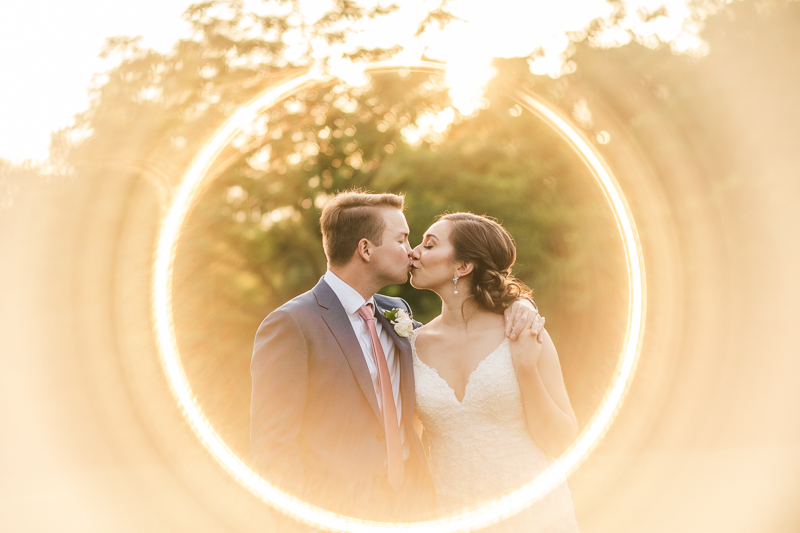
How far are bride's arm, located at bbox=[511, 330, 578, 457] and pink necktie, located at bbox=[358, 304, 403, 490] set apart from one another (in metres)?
0.76

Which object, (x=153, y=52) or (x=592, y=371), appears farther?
(x=153, y=52)

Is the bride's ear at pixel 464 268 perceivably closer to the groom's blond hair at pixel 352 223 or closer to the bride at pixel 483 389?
the bride at pixel 483 389

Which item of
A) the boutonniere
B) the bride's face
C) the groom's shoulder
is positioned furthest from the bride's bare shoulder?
the groom's shoulder

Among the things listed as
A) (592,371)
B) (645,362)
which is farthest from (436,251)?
(645,362)

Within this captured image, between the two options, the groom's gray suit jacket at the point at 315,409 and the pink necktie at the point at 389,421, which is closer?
the groom's gray suit jacket at the point at 315,409

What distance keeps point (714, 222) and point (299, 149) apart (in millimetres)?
4344

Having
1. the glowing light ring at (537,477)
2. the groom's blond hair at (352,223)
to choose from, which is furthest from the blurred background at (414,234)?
the groom's blond hair at (352,223)

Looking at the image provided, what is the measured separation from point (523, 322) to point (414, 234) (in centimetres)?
247

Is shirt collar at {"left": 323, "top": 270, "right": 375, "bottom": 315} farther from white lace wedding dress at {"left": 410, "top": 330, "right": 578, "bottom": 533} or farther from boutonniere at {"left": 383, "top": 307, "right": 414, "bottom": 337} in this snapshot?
white lace wedding dress at {"left": 410, "top": 330, "right": 578, "bottom": 533}

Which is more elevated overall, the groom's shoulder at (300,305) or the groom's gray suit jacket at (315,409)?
the groom's shoulder at (300,305)

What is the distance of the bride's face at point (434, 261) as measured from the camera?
11.0 ft

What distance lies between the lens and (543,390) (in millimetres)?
3088

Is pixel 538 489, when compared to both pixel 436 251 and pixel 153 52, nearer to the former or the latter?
pixel 436 251

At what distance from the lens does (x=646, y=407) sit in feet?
16.2
